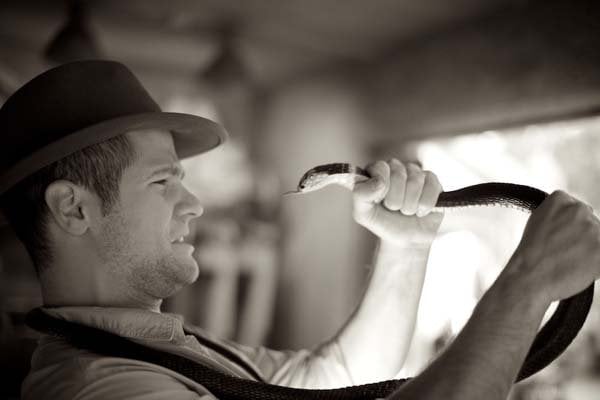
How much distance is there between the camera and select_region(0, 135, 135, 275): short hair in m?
1.31

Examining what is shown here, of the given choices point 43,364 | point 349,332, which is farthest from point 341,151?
point 43,364

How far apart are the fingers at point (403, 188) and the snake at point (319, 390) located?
0.12m

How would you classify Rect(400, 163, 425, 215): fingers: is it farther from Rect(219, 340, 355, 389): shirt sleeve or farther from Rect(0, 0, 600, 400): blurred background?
Rect(0, 0, 600, 400): blurred background

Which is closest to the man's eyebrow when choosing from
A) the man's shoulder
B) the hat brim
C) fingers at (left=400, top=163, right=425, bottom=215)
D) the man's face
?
the man's face

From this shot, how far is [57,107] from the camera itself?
1.27 metres

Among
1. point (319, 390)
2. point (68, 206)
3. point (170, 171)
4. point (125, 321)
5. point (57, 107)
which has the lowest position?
point (319, 390)

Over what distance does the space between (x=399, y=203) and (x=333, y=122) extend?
149 inches

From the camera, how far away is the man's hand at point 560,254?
86 cm

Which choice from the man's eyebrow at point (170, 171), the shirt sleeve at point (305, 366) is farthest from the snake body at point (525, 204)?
the shirt sleeve at point (305, 366)

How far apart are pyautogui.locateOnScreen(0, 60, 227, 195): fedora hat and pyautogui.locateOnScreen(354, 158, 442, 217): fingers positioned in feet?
1.70

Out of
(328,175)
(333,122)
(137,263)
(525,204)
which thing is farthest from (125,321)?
(333,122)

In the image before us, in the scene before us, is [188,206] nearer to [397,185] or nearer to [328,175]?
[328,175]

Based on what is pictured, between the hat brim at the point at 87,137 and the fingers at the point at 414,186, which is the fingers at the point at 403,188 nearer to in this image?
the fingers at the point at 414,186

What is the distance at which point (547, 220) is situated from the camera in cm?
91
